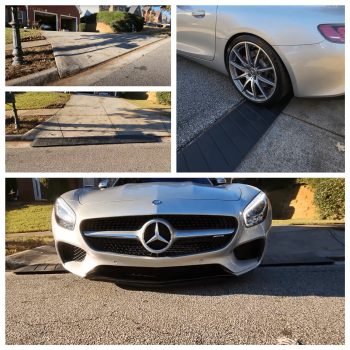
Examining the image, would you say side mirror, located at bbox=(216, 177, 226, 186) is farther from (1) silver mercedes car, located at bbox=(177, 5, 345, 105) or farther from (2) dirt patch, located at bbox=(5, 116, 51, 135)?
(2) dirt patch, located at bbox=(5, 116, 51, 135)

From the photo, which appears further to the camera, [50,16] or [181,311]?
[50,16]

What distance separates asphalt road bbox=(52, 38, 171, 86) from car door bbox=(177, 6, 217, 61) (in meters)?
0.30

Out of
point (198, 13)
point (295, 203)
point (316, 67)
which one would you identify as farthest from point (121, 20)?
point (295, 203)

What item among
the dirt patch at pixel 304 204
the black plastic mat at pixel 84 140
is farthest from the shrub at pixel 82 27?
the dirt patch at pixel 304 204

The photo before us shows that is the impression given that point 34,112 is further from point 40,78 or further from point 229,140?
point 229,140

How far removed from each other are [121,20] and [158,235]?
2041 millimetres

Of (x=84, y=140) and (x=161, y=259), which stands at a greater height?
(x=84, y=140)

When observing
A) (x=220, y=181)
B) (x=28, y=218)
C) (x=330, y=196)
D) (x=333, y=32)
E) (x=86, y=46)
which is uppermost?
(x=333, y=32)

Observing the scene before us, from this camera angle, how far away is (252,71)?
3.59 metres

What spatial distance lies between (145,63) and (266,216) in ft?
5.81

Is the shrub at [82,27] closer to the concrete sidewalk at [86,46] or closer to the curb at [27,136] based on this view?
the concrete sidewalk at [86,46]

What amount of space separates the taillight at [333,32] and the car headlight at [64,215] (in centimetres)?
264
